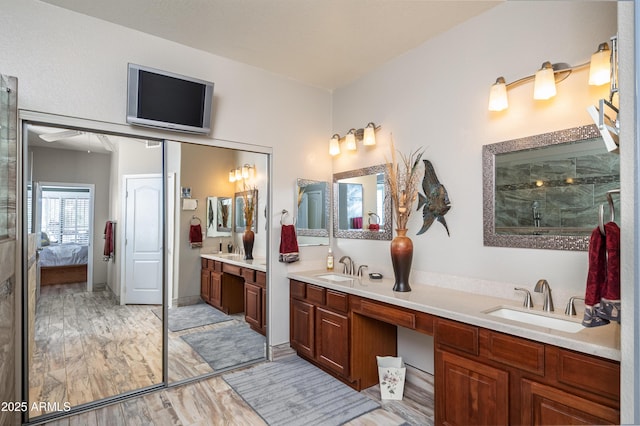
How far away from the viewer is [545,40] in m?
2.13

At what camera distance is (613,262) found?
144 cm

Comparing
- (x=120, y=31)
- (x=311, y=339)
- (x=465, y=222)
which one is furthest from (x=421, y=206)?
(x=120, y=31)

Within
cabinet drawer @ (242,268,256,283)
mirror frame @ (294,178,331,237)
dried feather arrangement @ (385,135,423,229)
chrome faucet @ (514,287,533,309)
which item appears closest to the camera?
chrome faucet @ (514,287,533,309)

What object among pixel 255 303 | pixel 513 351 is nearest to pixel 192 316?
pixel 255 303

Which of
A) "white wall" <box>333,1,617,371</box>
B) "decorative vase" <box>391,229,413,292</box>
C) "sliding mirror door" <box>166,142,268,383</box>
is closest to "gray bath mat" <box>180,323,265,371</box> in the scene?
"sliding mirror door" <box>166,142,268,383</box>

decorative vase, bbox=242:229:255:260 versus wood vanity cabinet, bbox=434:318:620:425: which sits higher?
decorative vase, bbox=242:229:255:260

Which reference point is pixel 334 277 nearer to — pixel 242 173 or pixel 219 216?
pixel 219 216

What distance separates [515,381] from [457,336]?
349mm

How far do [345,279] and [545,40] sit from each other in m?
2.38

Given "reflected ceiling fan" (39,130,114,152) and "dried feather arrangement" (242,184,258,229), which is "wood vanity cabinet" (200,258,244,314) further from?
"reflected ceiling fan" (39,130,114,152)

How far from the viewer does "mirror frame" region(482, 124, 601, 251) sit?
1970 mm

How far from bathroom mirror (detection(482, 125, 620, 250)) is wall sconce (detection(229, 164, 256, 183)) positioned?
205 centimetres

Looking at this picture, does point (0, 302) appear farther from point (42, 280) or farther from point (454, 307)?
point (454, 307)

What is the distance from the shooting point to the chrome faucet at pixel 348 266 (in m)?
3.46
